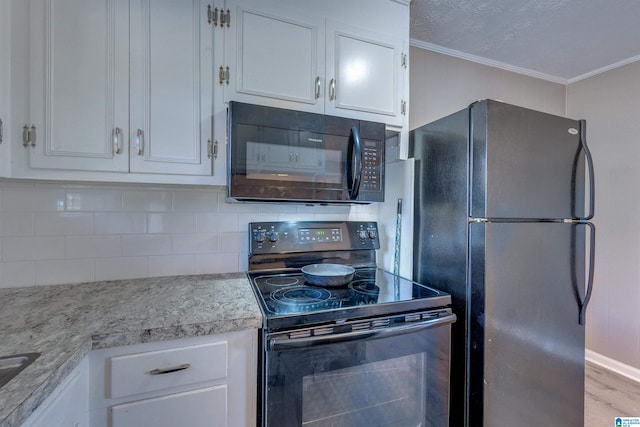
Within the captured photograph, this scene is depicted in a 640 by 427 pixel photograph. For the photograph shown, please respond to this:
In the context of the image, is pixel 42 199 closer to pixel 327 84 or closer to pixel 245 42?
pixel 245 42

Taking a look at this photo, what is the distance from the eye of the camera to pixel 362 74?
1.52 m

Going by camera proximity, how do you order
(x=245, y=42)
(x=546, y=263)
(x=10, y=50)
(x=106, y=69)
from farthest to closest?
(x=546, y=263) → (x=245, y=42) → (x=106, y=69) → (x=10, y=50)

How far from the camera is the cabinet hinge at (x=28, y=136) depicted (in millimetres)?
1053

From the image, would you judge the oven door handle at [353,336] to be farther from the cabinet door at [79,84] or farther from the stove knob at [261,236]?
the cabinet door at [79,84]

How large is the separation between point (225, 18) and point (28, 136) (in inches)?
34.9

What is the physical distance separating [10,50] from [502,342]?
2259 mm

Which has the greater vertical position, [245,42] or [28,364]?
[245,42]

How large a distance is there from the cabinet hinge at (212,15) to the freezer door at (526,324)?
147 centimetres

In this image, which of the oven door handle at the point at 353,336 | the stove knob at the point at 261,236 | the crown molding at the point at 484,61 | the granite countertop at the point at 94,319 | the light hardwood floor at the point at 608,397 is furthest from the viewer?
the crown molding at the point at 484,61

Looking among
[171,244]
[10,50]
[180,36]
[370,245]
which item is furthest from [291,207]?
[10,50]

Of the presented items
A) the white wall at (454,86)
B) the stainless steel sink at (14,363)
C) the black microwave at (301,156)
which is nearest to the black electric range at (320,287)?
the black microwave at (301,156)

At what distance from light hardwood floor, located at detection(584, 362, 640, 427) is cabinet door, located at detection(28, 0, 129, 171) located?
2978 mm

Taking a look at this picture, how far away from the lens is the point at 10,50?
1034mm

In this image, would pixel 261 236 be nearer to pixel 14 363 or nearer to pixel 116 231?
pixel 116 231
